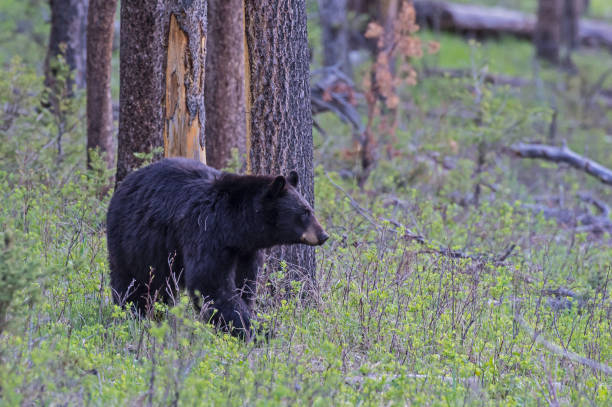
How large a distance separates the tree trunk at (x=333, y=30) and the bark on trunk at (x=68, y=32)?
220 inches

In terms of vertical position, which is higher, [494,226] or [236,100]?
[236,100]

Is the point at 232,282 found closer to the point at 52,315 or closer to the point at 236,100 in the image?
the point at 52,315

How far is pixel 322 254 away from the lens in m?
7.12

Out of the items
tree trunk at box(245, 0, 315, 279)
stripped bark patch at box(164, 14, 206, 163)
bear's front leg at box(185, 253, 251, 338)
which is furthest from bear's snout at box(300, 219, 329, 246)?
stripped bark patch at box(164, 14, 206, 163)

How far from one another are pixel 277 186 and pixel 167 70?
196 centimetres

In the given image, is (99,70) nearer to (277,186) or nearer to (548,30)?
(277,186)

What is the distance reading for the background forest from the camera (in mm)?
4312

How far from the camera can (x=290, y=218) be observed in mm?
5703

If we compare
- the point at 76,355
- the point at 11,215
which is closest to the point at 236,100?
the point at 11,215

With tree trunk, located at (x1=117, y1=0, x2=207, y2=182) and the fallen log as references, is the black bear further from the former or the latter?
the fallen log

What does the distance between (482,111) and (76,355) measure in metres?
7.64

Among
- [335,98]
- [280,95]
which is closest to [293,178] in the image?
[280,95]

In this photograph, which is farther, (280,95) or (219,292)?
(280,95)

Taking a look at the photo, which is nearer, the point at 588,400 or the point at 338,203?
the point at 588,400
